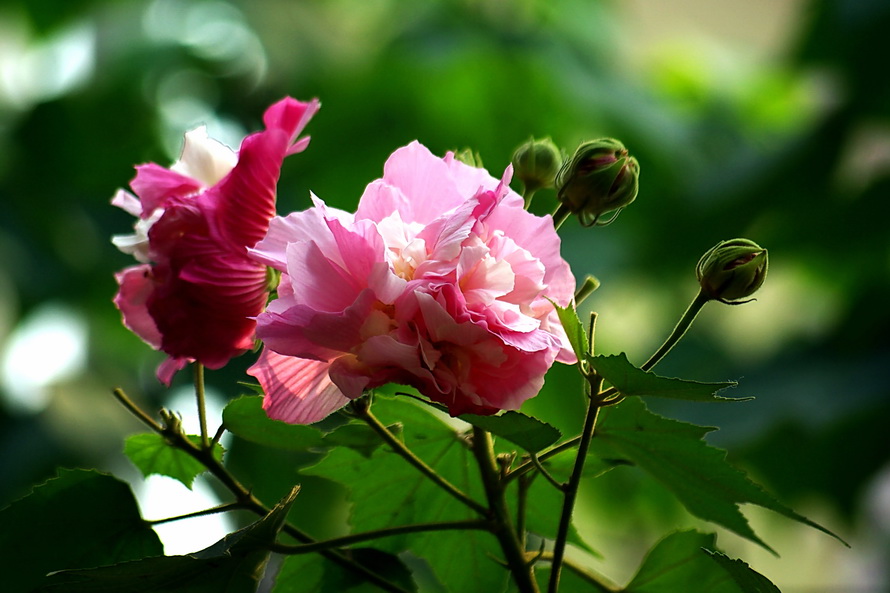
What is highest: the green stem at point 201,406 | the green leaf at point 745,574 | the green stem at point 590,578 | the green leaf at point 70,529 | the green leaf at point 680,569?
the green leaf at point 745,574

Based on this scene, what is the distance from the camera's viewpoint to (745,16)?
117 inches

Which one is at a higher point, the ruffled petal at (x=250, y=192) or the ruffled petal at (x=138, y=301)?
the ruffled petal at (x=250, y=192)

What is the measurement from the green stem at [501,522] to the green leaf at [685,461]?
0.04 metres

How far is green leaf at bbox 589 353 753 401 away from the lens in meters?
0.26

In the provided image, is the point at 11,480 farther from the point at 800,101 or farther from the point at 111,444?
the point at 800,101

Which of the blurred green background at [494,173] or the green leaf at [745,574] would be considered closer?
the green leaf at [745,574]

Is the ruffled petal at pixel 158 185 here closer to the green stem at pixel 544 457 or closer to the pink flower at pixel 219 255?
the pink flower at pixel 219 255

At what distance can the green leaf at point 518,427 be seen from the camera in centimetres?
27

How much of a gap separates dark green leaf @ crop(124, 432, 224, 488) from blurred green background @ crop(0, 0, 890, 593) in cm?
85

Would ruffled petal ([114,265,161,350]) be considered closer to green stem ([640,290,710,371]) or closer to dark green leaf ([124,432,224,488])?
dark green leaf ([124,432,224,488])

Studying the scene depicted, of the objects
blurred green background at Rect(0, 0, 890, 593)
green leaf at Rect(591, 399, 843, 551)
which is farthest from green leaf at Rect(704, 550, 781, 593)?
blurred green background at Rect(0, 0, 890, 593)

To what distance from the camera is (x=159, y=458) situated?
13.8 inches

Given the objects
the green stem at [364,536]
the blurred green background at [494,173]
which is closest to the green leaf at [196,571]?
the green stem at [364,536]

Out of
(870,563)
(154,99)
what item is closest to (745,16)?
(870,563)
